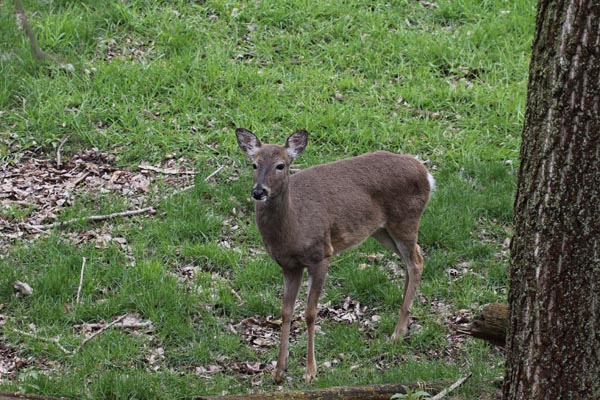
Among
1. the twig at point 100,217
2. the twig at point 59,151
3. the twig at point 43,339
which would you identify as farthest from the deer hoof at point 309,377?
the twig at point 59,151

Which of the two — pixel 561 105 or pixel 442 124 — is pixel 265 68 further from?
pixel 561 105

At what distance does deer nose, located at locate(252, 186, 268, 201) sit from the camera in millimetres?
6098

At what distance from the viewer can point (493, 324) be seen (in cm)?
551

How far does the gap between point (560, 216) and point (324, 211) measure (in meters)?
2.83

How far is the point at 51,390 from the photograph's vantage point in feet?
19.0

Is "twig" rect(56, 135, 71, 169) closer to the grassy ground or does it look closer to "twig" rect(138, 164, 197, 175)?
the grassy ground

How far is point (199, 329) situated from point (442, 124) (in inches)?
159

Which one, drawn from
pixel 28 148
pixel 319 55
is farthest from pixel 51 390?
pixel 319 55

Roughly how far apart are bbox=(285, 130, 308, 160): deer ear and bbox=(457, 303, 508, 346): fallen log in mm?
1745

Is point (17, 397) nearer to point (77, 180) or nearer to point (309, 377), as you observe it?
point (309, 377)

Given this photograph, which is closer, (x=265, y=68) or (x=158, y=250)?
(x=158, y=250)

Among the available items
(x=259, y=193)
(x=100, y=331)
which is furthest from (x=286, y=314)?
(x=100, y=331)

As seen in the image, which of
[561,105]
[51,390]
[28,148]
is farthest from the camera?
[28,148]

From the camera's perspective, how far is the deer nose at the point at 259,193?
6.10 m
